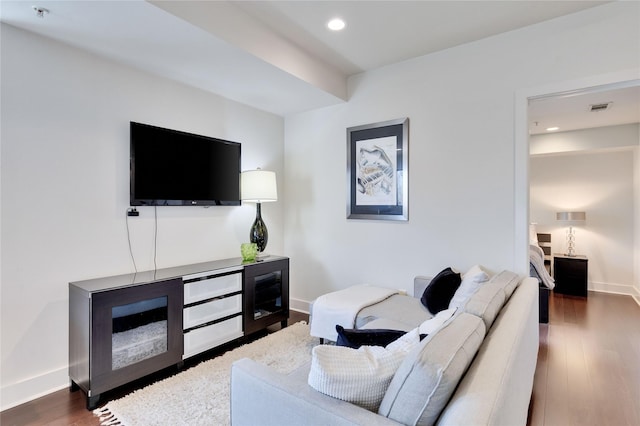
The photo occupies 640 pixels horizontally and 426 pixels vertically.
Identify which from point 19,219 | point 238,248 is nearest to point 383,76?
point 238,248

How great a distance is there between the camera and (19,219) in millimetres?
2211

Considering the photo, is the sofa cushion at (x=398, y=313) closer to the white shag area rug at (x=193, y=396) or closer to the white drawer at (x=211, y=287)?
the white shag area rug at (x=193, y=396)

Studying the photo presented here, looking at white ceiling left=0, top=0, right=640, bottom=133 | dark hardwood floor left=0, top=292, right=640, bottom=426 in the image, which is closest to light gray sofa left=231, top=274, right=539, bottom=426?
dark hardwood floor left=0, top=292, right=640, bottom=426

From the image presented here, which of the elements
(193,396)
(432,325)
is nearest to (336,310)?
(193,396)

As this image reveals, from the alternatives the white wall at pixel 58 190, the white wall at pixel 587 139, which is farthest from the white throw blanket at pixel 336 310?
the white wall at pixel 587 139

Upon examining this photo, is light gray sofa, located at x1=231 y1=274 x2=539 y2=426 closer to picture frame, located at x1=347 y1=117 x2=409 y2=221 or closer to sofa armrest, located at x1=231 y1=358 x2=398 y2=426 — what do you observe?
sofa armrest, located at x1=231 y1=358 x2=398 y2=426

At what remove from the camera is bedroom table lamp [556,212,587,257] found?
541 cm

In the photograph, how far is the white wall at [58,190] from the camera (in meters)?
2.19

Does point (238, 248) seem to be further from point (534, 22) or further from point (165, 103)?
point (534, 22)

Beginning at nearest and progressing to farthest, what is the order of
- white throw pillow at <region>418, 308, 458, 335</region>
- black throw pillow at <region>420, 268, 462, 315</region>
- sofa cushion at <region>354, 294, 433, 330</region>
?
white throw pillow at <region>418, 308, 458, 335</region> → sofa cushion at <region>354, 294, 433, 330</region> → black throw pillow at <region>420, 268, 462, 315</region>

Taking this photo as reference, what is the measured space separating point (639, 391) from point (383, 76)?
3.30 metres

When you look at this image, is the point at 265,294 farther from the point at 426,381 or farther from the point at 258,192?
the point at 426,381

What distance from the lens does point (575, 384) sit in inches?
96.5

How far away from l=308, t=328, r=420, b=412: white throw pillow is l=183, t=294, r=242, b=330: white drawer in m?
1.86
